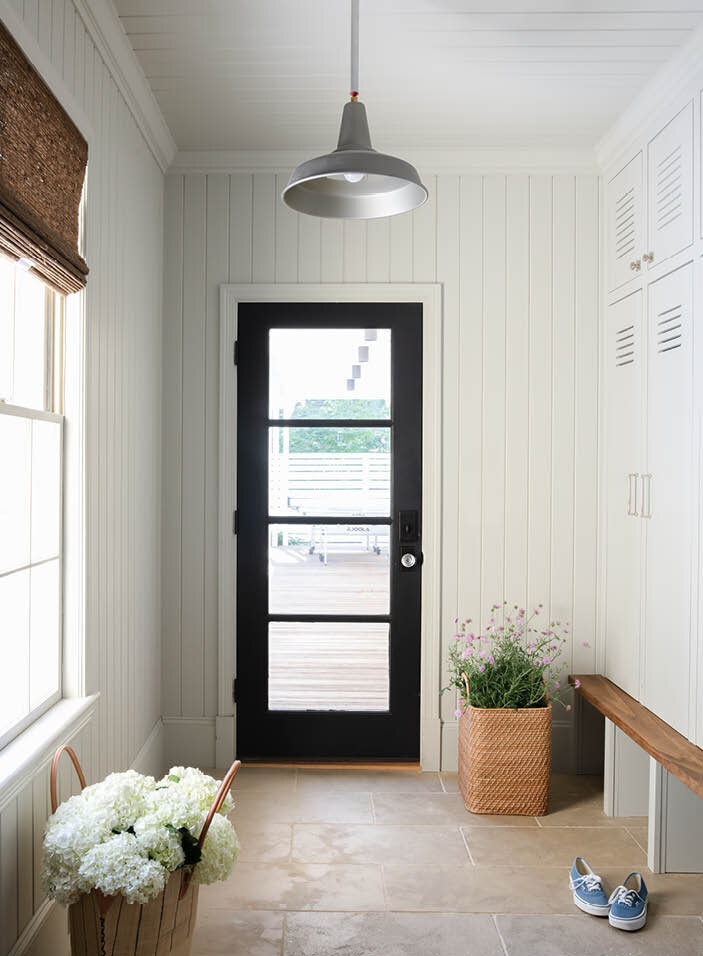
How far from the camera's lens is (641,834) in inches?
119

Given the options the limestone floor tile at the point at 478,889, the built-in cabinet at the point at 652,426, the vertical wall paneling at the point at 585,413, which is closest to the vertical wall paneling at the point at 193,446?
the limestone floor tile at the point at 478,889

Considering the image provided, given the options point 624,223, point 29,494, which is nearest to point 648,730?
point 624,223

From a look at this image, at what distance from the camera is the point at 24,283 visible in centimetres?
210

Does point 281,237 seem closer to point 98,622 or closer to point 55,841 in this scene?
point 98,622

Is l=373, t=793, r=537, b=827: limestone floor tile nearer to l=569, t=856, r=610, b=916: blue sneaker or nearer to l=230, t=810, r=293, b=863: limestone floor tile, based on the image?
l=230, t=810, r=293, b=863: limestone floor tile

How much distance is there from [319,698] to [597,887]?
1.50 metres

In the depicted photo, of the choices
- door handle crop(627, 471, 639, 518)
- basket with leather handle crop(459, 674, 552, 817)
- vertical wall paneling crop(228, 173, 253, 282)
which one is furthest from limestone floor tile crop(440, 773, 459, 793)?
vertical wall paneling crop(228, 173, 253, 282)

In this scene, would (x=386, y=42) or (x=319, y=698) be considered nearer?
(x=386, y=42)

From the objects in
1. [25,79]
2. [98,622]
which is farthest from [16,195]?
[98,622]

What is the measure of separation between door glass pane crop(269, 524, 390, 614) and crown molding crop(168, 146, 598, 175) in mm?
1601

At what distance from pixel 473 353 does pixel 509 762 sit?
171 cm

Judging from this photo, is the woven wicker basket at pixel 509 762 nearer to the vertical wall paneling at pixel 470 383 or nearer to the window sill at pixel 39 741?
the vertical wall paneling at pixel 470 383

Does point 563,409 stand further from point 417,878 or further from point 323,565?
point 417,878

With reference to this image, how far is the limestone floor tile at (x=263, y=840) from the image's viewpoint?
2.77m
